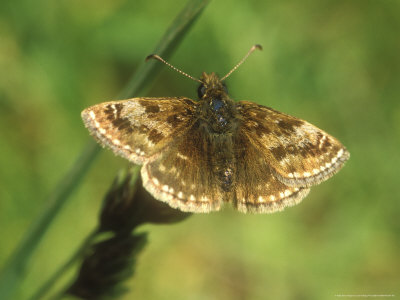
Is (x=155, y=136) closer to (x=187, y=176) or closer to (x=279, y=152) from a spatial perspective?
(x=187, y=176)

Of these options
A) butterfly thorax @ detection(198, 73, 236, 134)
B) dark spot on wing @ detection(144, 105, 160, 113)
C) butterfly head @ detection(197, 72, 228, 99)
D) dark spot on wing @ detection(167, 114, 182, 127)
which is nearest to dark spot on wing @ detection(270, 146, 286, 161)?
butterfly thorax @ detection(198, 73, 236, 134)

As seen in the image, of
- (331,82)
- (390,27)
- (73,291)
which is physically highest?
(390,27)

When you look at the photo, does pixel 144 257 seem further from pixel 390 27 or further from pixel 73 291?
pixel 390 27

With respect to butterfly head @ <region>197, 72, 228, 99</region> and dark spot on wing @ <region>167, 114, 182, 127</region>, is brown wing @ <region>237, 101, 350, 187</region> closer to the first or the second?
butterfly head @ <region>197, 72, 228, 99</region>

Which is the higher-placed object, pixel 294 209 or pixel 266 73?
pixel 266 73

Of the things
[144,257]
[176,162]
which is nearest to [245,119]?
[176,162]

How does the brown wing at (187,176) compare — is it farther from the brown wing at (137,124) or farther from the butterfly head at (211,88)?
the butterfly head at (211,88)

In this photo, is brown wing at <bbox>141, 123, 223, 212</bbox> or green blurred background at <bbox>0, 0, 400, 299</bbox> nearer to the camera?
brown wing at <bbox>141, 123, 223, 212</bbox>
